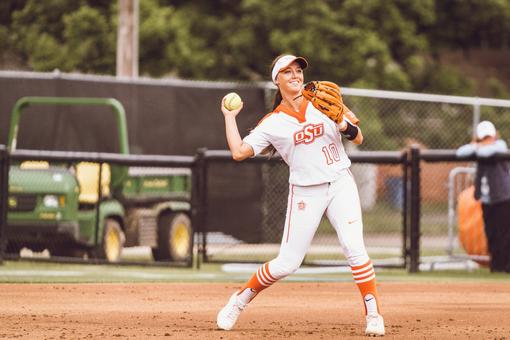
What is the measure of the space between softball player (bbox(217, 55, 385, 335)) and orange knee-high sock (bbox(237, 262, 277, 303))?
13 centimetres

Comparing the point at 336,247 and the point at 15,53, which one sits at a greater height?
the point at 15,53

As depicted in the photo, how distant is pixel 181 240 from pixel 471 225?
12.1 ft

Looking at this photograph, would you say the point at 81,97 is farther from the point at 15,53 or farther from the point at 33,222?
the point at 15,53

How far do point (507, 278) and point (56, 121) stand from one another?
7041mm

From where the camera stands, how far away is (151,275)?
15023mm

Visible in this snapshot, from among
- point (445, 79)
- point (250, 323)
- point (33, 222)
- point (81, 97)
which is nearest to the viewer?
point (250, 323)

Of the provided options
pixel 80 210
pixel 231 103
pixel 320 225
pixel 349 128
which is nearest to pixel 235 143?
pixel 231 103

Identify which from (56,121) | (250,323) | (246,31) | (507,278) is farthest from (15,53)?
(250,323)

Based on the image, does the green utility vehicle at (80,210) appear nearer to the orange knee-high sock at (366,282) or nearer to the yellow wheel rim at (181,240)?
the yellow wheel rim at (181,240)

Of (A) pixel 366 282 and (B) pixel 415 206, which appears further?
(B) pixel 415 206

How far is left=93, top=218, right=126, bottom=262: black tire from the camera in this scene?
15.9m

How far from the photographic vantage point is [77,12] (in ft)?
84.0

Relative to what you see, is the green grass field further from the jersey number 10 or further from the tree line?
the tree line

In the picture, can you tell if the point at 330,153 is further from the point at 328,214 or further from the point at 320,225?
the point at 320,225
